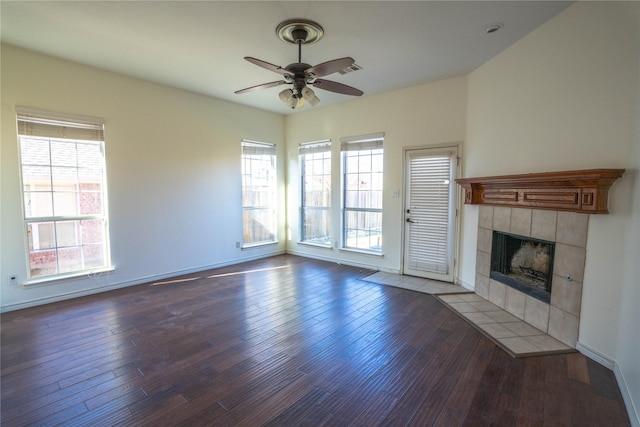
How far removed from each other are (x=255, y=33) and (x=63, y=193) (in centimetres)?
315

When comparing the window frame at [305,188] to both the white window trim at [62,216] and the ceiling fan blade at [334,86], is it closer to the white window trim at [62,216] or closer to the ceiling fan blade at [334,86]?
the ceiling fan blade at [334,86]

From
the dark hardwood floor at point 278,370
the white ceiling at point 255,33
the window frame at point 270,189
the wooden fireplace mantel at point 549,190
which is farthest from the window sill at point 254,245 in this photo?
the wooden fireplace mantel at point 549,190

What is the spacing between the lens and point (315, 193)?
6051 millimetres

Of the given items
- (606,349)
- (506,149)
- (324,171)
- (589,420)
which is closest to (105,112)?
(324,171)

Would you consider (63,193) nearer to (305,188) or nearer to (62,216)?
A: (62,216)

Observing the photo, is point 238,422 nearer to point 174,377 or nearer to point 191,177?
point 174,377

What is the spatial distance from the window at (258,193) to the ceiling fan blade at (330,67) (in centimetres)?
325

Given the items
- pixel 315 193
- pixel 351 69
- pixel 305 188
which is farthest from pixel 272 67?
pixel 305 188

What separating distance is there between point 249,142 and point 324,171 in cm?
157

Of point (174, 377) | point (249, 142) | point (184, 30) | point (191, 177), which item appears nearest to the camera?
point (174, 377)

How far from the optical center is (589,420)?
5.98 ft

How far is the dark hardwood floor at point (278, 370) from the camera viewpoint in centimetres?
187

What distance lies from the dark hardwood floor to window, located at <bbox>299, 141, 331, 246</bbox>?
2459 mm

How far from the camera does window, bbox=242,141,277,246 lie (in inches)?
227
